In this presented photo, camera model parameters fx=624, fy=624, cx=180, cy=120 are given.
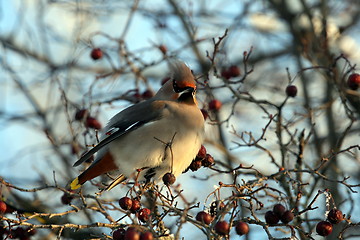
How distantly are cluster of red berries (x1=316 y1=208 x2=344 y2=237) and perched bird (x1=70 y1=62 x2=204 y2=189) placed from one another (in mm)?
884

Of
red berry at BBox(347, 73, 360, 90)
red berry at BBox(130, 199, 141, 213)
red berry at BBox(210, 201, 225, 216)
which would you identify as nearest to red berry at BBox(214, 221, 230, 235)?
red berry at BBox(210, 201, 225, 216)

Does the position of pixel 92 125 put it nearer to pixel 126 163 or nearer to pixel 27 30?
pixel 126 163

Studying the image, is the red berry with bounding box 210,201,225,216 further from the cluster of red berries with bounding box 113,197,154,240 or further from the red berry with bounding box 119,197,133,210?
the red berry with bounding box 119,197,133,210

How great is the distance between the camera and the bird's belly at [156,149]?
12.4ft

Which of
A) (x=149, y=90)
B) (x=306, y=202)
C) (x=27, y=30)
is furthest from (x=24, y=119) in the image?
(x=306, y=202)

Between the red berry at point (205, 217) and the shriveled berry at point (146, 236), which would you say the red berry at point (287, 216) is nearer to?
the red berry at point (205, 217)

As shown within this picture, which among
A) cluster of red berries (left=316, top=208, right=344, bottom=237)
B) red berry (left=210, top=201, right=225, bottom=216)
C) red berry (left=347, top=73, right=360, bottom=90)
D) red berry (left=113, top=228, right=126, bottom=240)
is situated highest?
red berry (left=347, top=73, right=360, bottom=90)

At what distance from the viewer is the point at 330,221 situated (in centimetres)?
321

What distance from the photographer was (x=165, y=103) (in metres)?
4.17

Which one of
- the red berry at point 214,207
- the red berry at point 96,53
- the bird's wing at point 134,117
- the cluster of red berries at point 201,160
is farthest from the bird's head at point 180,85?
the red berry at point 214,207

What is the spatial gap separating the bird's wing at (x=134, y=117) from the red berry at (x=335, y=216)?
1333 mm

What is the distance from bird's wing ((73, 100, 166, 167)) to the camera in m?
4.06

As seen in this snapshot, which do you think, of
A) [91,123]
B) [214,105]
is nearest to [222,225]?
[214,105]

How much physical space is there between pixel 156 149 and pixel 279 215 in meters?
1.05
